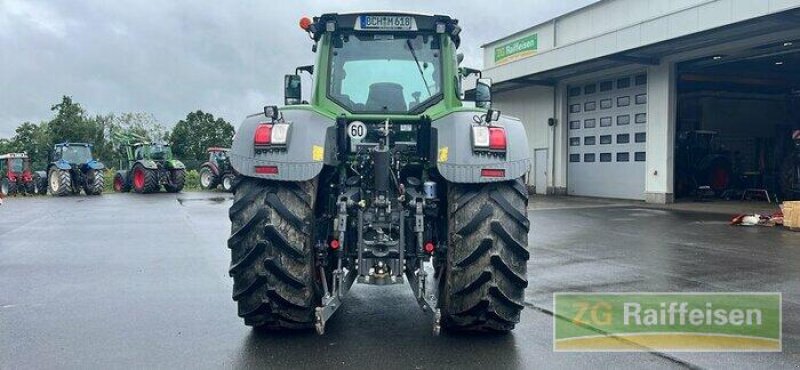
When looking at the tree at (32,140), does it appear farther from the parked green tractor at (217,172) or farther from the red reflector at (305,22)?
the red reflector at (305,22)

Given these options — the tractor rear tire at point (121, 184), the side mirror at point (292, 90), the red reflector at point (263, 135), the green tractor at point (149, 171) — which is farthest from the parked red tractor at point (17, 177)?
the red reflector at point (263, 135)

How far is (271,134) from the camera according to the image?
4.51 m

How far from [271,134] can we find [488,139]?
60.2 inches

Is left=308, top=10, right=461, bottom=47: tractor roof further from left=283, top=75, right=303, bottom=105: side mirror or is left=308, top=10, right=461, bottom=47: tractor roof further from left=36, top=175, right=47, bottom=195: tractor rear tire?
left=36, top=175, right=47, bottom=195: tractor rear tire


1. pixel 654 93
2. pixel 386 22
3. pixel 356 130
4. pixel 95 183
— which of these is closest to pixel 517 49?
pixel 654 93

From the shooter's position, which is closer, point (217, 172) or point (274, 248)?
point (274, 248)

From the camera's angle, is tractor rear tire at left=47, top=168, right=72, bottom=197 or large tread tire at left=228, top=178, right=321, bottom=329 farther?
tractor rear tire at left=47, top=168, right=72, bottom=197

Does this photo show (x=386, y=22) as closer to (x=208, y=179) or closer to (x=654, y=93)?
(x=654, y=93)

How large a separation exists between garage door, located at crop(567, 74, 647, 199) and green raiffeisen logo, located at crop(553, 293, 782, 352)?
616 inches

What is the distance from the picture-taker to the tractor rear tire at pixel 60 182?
27891mm

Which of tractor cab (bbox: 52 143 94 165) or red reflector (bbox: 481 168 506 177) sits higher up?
tractor cab (bbox: 52 143 94 165)

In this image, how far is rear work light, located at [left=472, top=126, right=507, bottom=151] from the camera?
4.48 meters

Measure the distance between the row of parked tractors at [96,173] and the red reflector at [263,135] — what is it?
80.6 ft

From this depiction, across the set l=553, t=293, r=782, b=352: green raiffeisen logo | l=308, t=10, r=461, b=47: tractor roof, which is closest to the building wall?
l=553, t=293, r=782, b=352: green raiffeisen logo
